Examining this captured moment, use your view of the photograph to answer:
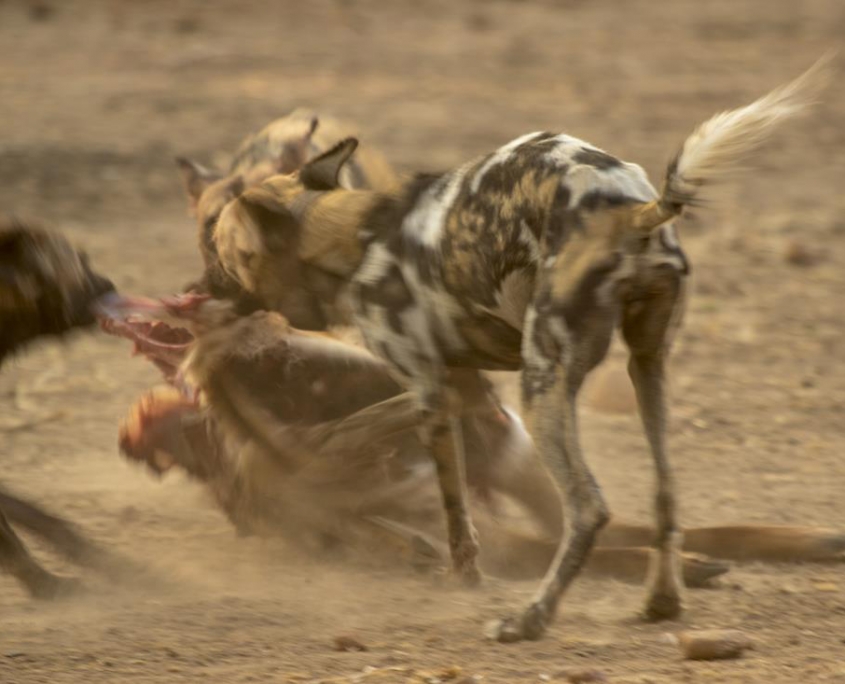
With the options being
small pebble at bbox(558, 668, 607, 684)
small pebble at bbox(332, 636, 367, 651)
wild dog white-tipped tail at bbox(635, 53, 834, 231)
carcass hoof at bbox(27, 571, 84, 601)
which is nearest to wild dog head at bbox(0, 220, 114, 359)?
carcass hoof at bbox(27, 571, 84, 601)

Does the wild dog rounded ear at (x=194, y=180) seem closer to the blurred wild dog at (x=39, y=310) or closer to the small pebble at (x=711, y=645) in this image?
the blurred wild dog at (x=39, y=310)

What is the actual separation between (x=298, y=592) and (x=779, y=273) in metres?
4.35

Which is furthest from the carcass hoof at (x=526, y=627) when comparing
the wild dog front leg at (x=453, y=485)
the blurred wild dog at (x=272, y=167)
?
the blurred wild dog at (x=272, y=167)

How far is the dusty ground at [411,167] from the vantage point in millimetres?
4473

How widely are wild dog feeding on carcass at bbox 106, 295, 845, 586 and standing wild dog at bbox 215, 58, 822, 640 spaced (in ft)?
0.70

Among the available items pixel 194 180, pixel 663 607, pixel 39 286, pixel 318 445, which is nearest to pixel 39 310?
pixel 39 286

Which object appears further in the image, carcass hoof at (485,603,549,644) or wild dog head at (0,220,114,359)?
wild dog head at (0,220,114,359)

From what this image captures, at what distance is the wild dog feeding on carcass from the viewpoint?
5.39m

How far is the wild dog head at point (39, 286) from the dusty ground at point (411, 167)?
765mm

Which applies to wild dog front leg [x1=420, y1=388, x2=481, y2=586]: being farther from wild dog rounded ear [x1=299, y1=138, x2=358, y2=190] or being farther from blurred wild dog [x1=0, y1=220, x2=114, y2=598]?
blurred wild dog [x1=0, y1=220, x2=114, y2=598]

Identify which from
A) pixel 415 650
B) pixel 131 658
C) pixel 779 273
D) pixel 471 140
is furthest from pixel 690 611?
pixel 471 140

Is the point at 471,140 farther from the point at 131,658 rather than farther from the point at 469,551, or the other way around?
the point at 131,658

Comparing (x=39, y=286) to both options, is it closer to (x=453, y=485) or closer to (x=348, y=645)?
(x=453, y=485)

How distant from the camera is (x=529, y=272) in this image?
450 cm
